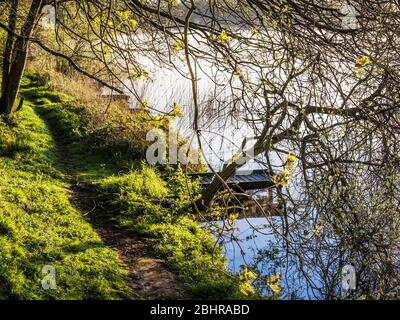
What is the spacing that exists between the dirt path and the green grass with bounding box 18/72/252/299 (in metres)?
0.12

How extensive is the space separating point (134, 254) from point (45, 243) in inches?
44.4

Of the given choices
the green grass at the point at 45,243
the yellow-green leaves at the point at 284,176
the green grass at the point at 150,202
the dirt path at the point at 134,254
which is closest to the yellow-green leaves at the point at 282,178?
the yellow-green leaves at the point at 284,176

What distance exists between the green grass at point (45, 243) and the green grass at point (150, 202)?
65 cm

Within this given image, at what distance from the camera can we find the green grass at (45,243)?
421 cm

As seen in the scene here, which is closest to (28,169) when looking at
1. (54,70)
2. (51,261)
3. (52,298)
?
(51,261)

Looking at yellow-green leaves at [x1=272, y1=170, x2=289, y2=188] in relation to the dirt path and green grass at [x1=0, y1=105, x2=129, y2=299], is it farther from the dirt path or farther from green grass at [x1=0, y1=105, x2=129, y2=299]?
the dirt path

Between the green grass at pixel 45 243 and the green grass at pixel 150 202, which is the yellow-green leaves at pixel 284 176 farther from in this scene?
the green grass at pixel 45 243

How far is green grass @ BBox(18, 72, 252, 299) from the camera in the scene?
5.39 metres

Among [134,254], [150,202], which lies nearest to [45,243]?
[134,254]

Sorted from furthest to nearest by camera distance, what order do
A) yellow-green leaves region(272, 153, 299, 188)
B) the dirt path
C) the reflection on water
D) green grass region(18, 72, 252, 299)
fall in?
1. the reflection on water
2. green grass region(18, 72, 252, 299)
3. the dirt path
4. yellow-green leaves region(272, 153, 299, 188)

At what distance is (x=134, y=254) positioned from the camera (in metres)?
5.76

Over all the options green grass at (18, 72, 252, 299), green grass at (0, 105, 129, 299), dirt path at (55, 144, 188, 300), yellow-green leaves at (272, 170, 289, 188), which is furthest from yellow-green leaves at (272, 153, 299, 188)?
dirt path at (55, 144, 188, 300)

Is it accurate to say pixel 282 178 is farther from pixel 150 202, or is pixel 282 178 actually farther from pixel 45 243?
pixel 150 202
